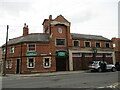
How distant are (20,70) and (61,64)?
7.83 meters

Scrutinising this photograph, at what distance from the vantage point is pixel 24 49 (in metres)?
25.5

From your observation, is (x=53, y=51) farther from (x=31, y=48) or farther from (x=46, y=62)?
(x=31, y=48)

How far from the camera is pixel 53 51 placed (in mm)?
26438

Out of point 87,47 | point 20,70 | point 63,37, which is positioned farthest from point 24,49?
point 87,47

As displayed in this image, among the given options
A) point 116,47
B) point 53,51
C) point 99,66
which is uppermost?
point 116,47

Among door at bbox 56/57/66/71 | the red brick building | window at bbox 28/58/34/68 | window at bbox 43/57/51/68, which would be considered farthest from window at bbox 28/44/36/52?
the red brick building

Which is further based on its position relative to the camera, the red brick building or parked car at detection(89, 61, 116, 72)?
the red brick building

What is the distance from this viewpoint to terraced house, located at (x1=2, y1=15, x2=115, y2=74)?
25.4m

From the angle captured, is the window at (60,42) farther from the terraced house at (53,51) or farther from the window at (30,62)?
the window at (30,62)

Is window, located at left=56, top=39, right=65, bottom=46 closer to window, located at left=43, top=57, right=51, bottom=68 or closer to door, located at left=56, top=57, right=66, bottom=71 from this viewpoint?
door, located at left=56, top=57, right=66, bottom=71

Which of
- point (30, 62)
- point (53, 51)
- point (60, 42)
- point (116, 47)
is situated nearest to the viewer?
point (30, 62)

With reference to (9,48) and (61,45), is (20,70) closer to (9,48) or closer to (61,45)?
(9,48)

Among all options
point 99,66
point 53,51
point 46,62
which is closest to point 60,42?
point 53,51

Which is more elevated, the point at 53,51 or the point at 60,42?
the point at 60,42
